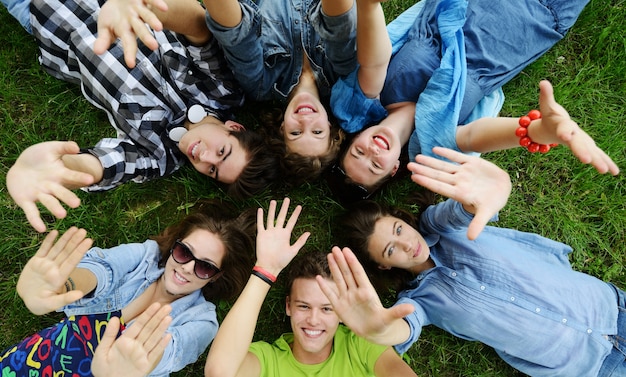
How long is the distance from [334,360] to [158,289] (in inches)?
54.3

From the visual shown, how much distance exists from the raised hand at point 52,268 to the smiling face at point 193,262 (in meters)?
0.73

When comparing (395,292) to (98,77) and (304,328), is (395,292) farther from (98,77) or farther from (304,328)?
(98,77)

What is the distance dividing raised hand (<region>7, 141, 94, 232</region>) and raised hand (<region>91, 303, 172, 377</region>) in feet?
2.15

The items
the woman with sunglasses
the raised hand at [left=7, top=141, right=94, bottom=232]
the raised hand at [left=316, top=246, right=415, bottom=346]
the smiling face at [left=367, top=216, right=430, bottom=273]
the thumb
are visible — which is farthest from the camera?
the smiling face at [left=367, top=216, right=430, bottom=273]

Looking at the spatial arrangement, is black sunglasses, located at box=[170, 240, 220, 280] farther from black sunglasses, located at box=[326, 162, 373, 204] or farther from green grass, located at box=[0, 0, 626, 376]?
black sunglasses, located at box=[326, 162, 373, 204]

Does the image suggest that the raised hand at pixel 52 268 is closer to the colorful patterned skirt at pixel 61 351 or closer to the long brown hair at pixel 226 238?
the colorful patterned skirt at pixel 61 351

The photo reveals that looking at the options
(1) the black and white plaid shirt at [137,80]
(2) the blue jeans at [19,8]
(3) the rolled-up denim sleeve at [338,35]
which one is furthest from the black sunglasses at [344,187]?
(2) the blue jeans at [19,8]

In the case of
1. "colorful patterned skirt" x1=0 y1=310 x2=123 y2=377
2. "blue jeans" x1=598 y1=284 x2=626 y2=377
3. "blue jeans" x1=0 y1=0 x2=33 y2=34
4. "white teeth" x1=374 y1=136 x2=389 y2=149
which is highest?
"blue jeans" x1=0 y1=0 x2=33 y2=34

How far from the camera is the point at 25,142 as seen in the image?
3.51 meters

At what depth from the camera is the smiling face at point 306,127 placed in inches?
114

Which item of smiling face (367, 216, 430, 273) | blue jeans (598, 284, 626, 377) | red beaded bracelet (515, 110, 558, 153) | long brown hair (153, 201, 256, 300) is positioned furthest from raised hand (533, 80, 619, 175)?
long brown hair (153, 201, 256, 300)

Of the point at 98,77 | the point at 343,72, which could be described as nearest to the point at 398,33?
the point at 343,72

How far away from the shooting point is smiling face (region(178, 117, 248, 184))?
299 centimetres

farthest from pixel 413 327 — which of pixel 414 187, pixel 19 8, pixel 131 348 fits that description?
pixel 19 8
